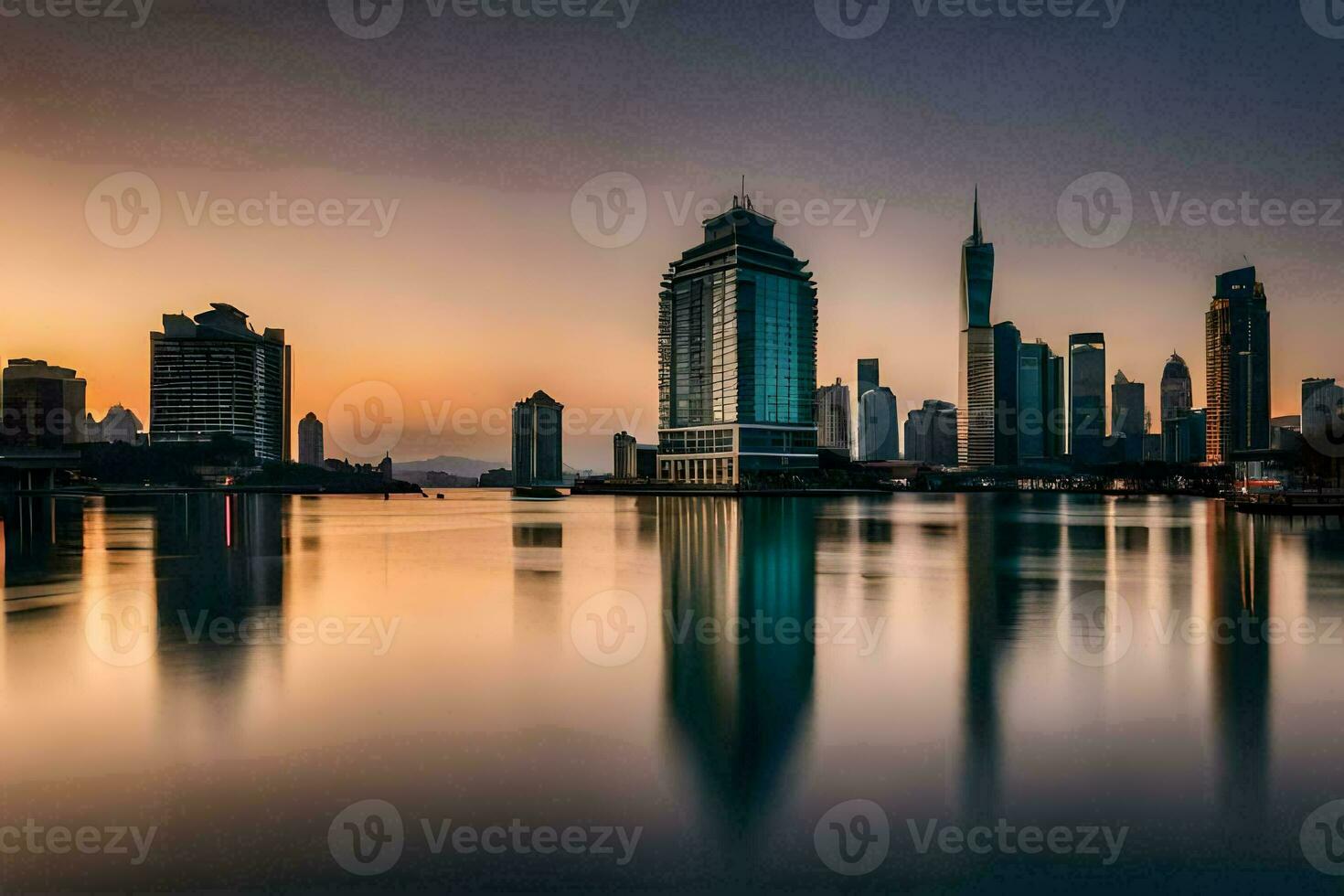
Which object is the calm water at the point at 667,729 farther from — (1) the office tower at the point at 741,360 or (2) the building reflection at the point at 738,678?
(1) the office tower at the point at 741,360

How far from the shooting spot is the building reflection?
8016 mm

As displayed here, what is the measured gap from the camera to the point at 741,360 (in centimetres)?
16062

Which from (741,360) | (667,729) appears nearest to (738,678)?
(667,729)

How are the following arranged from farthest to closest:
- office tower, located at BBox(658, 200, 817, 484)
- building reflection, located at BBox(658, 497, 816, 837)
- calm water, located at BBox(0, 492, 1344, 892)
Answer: office tower, located at BBox(658, 200, 817, 484), building reflection, located at BBox(658, 497, 816, 837), calm water, located at BBox(0, 492, 1344, 892)

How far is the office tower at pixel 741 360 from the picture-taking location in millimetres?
158375

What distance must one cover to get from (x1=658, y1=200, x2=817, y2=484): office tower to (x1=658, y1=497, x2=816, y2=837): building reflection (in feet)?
422

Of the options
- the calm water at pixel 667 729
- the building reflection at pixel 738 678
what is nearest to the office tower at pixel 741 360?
the building reflection at pixel 738 678

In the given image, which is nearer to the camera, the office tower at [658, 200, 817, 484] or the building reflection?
the building reflection

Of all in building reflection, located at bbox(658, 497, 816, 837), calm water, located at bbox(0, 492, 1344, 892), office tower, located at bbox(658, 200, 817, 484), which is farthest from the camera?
office tower, located at bbox(658, 200, 817, 484)

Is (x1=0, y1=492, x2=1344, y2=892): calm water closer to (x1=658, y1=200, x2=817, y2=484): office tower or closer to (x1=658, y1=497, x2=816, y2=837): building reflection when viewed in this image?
(x1=658, y1=497, x2=816, y2=837): building reflection

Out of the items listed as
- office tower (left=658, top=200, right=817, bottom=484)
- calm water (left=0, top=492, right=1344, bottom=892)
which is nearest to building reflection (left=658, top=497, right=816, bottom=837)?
calm water (left=0, top=492, right=1344, bottom=892)

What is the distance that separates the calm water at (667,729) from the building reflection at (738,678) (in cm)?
7

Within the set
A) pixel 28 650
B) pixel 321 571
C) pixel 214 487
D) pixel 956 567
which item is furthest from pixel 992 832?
pixel 214 487

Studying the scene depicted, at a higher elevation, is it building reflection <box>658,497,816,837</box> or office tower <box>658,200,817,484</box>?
office tower <box>658,200,817,484</box>
